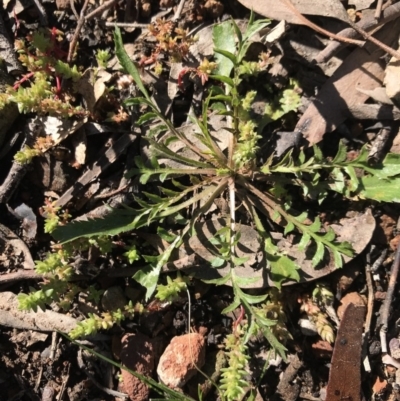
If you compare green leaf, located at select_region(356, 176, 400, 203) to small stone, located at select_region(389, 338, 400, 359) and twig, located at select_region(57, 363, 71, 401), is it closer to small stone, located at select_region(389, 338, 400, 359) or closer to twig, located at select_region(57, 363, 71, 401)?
small stone, located at select_region(389, 338, 400, 359)

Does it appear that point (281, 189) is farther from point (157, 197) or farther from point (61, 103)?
point (61, 103)

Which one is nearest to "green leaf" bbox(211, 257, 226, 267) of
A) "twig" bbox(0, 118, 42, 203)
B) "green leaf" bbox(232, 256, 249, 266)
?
"green leaf" bbox(232, 256, 249, 266)

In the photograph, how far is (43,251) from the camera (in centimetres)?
311

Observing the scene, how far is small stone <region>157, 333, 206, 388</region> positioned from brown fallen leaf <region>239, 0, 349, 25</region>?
1.84m

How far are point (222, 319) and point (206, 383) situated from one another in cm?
36

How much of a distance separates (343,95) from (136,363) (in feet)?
6.23

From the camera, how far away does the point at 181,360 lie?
2.91m

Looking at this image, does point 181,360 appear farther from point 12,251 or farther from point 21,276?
point 12,251

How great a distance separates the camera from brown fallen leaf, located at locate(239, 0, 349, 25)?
2945 millimetres

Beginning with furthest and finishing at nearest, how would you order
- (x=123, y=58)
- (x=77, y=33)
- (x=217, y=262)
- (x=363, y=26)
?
(x=77, y=33)
(x=363, y=26)
(x=217, y=262)
(x=123, y=58)

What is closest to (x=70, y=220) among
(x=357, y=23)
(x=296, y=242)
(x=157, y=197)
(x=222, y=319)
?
(x=157, y=197)

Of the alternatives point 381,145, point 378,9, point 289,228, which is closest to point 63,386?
point 289,228

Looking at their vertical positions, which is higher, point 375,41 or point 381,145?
point 375,41

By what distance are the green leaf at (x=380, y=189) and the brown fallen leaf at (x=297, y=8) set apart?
90cm
